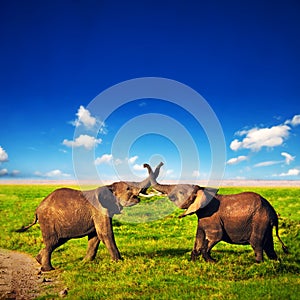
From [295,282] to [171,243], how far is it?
756 cm

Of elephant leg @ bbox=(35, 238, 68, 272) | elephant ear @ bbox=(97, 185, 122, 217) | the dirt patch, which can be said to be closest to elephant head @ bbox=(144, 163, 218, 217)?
elephant ear @ bbox=(97, 185, 122, 217)

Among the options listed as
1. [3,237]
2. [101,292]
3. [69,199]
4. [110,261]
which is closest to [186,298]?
[101,292]

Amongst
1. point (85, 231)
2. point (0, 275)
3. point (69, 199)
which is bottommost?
point (0, 275)

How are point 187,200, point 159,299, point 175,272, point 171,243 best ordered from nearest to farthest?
point 159,299 < point 175,272 < point 187,200 < point 171,243

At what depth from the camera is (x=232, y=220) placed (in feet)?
36.7

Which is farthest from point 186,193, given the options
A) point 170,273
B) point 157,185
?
point 170,273

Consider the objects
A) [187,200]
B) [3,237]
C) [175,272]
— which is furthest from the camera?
[3,237]

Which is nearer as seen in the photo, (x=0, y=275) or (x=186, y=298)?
(x=186, y=298)

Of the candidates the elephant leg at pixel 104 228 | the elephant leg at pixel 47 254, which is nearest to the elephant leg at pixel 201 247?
the elephant leg at pixel 104 228

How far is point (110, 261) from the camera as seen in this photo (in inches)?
452

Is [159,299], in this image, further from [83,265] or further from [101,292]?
[83,265]

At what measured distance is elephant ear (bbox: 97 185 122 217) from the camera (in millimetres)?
11555

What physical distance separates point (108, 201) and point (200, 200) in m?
2.96

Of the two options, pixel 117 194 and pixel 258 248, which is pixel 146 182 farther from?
pixel 258 248
